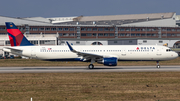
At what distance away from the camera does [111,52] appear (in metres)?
41.7

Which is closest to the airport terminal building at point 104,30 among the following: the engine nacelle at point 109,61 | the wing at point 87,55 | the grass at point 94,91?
the wing at point 87,55

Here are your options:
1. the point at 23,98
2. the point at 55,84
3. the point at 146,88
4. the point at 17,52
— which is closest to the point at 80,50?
the point at 17,52

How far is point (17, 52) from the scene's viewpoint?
43062 millimetres

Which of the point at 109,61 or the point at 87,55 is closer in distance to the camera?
the point at 109,61

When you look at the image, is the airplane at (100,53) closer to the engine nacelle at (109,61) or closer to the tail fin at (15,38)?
the tail fin at (15,38)

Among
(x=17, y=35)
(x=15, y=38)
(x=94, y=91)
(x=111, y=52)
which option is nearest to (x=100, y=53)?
(x=111, y=52)

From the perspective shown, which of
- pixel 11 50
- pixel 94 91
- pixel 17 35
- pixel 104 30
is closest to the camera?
pixel 94 91

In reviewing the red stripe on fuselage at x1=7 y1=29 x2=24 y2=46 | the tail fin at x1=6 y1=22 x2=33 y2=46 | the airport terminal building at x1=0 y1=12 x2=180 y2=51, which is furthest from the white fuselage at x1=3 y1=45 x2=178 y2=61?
the airport terminal building at x1=0 y1=12 x2=180 y2=51

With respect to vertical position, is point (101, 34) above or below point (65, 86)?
above

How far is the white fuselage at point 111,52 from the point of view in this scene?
137 ft

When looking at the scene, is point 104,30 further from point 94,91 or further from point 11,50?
point 94,91

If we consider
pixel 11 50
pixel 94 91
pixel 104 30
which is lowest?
pixel 94 91

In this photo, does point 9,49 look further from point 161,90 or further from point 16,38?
point 161,90

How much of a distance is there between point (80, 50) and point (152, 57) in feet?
40.0
